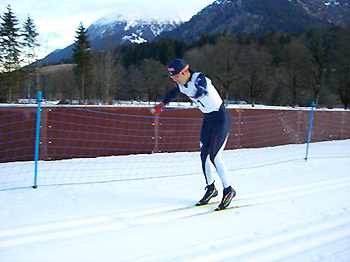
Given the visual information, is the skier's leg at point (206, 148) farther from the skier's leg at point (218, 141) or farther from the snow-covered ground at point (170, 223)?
the snow-covered ground at point (170, 223)

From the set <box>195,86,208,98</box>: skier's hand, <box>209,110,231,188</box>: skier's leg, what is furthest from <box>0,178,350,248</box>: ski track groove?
<box>195,86,208,98</box>: skier's hand

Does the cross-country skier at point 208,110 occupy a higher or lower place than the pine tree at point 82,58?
lower

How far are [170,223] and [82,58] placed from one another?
132ft

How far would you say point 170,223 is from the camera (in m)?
3.00

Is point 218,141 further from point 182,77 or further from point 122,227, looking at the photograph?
point 122,227

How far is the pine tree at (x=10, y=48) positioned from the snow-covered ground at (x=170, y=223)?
33234 millimetres

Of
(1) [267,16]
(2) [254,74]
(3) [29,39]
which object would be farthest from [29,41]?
(1) [267,16]

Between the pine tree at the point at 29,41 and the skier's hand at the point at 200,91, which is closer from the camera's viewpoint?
the skier's hand at the point at 200,91

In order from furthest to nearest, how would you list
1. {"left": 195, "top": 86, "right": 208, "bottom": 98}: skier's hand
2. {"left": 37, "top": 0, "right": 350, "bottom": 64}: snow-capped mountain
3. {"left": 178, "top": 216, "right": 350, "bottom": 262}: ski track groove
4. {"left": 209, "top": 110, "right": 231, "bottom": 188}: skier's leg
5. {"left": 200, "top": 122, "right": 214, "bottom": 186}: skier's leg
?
{"left": 37, "top": 0, "right": 350, "bottom": 64}: snow-capped mountain < {"left": 200, "top": 122, "right": 214, "bottom": 186}: skier's leg < {"left": 209, "top": 110, "right": 231, "bottom": 188}: skier's leg < {"left": 195, "top": 86, "right": 208, "bottom": 98}: skier's hand < {"left": 178, "top": 216, "right": 350, "bottom": 262}: ski track groove

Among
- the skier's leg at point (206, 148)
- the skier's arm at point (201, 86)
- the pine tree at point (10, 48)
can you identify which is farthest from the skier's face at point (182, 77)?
the pine tree at point (10, 48)

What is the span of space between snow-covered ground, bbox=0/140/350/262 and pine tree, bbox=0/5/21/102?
109ft

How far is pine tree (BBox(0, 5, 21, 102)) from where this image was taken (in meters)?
32.1

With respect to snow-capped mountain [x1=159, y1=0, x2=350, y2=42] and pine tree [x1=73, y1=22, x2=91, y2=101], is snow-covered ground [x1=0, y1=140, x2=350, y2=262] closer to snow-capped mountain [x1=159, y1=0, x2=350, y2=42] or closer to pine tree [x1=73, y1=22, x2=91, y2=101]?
pine tree [x1=73, y1=22, x2=91, y2=101]

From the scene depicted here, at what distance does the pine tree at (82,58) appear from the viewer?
128 feet
